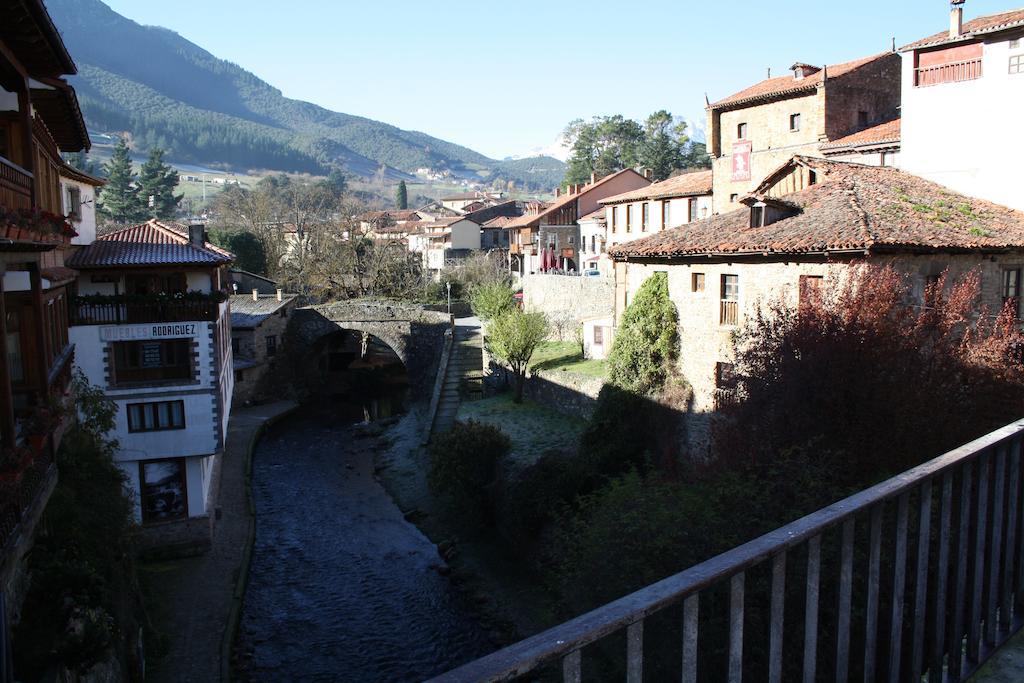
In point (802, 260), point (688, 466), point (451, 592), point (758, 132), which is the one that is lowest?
point (451, 592)

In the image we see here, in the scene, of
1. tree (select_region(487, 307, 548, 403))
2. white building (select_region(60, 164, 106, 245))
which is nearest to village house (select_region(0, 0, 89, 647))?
white building (select_region(60, 164, 106, 245))

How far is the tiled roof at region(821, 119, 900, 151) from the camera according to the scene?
28.7 m

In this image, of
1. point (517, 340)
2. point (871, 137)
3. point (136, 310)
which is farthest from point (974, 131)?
point (136, 310)

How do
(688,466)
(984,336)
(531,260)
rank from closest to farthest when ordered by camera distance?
(984,336), (688,466), (531,260)

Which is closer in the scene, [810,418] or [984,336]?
[810,418]

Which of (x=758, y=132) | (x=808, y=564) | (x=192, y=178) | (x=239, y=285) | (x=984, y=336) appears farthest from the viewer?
(x=192, y=178)

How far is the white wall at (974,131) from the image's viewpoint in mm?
22891

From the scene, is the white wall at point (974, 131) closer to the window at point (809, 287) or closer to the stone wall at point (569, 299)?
the window at point (809, 287)

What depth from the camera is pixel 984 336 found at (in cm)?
1695

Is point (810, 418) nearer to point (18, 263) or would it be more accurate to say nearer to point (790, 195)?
point (790, 195)

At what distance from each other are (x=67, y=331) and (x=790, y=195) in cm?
1951

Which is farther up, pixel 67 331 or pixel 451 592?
pixel 67 331

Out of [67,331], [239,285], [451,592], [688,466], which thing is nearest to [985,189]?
[688,466]

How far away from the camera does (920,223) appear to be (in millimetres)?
18984
